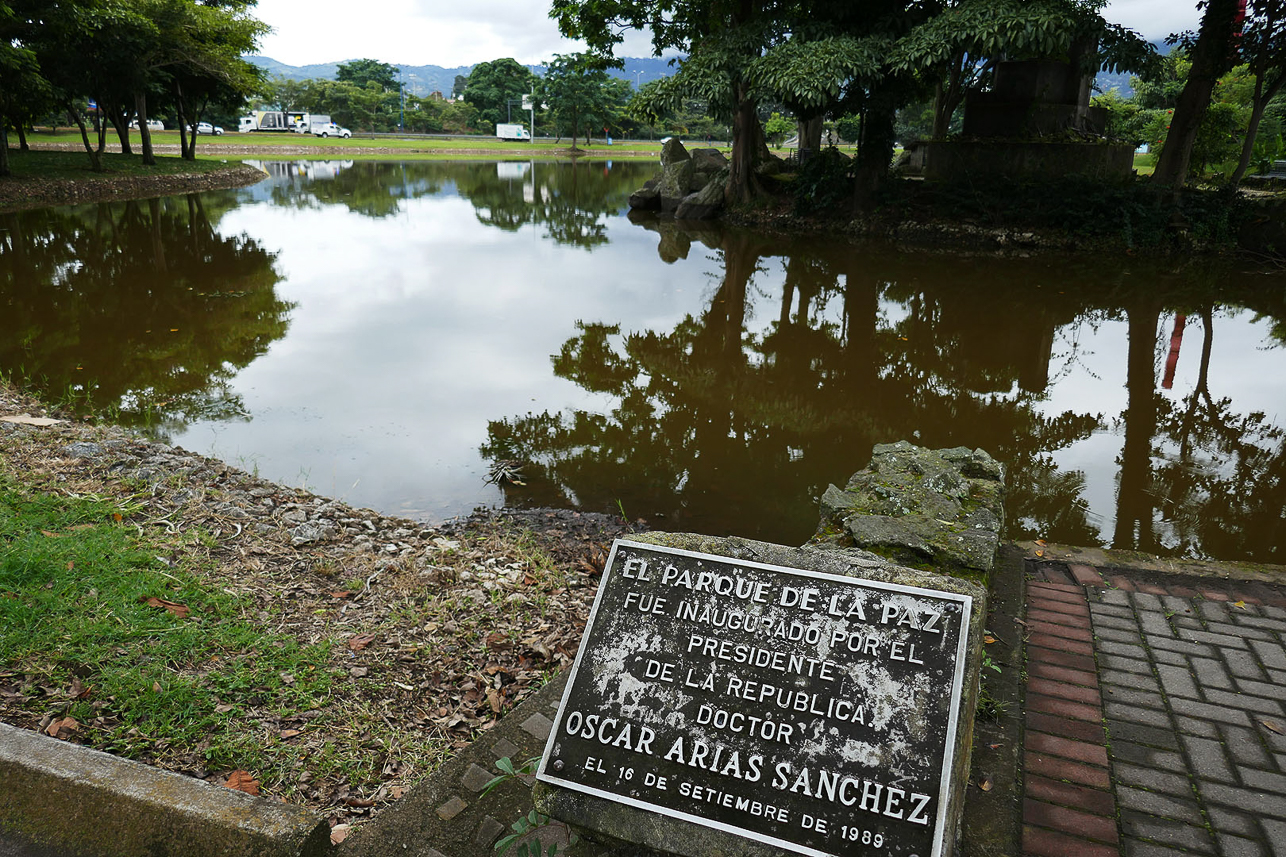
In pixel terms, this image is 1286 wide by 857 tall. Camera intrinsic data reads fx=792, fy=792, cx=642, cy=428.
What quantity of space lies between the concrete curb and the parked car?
256ft

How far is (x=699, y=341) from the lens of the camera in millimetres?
9680

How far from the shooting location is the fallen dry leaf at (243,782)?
9.11ft

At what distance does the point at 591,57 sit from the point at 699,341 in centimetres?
1610

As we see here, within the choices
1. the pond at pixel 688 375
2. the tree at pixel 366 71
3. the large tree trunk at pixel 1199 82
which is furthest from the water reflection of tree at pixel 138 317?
the tree at pixel 366 71

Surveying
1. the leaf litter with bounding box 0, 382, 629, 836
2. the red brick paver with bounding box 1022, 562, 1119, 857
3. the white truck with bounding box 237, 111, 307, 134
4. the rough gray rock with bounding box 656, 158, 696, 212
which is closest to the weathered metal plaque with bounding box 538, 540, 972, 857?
the red brick paver with bounding box 1022, 562, 1119, 857

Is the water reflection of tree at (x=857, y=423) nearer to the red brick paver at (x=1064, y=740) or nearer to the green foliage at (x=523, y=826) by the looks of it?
the red brick paver at (x=1064, y=740)

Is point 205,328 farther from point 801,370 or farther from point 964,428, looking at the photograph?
point 964,428

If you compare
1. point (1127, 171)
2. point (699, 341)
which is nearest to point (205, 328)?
point (699, 341)

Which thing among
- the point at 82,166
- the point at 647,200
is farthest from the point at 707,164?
the point at 82,166

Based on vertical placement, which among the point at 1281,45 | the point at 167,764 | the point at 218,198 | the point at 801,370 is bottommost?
the point at 167,764

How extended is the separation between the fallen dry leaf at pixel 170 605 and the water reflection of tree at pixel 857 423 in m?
2.26

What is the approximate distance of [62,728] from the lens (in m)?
2.91

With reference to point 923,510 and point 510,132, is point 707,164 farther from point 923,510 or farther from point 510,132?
point 510,132

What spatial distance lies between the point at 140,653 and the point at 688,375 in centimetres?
587
